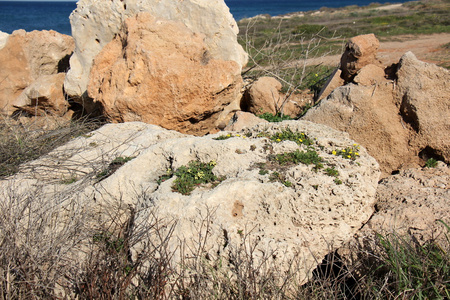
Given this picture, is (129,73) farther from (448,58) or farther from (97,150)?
(448,58)

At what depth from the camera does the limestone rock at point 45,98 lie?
21.4ft

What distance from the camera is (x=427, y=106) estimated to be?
4.62 meters

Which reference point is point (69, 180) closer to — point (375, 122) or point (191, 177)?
point (191, 177)

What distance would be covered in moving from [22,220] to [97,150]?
1605 mm

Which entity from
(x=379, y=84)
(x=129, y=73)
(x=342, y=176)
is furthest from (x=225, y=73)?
(x=342, y=176)

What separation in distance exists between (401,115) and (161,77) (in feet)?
10.9

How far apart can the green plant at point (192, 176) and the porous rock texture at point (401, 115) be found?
2.10 metres

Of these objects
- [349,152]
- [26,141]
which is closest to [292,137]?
[349,152]

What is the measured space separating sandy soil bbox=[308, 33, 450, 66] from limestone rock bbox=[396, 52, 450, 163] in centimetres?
321

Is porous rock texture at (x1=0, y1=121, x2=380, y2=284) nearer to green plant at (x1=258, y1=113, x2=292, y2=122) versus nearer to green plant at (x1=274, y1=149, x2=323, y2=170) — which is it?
green plant at (x1=274, y1=149, x2=323, y2=170)

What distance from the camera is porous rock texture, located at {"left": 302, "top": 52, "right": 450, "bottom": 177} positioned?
458 centimetres

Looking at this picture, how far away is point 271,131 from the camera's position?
14.4ft

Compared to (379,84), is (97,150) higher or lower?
lower

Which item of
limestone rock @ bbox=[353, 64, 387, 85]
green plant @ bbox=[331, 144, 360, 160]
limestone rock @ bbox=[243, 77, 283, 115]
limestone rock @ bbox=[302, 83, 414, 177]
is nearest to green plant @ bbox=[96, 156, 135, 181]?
green plant @ bbox=[331, 144, 360, 160]
